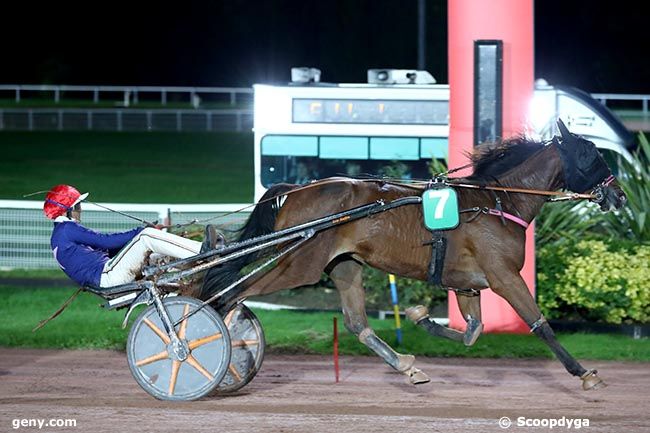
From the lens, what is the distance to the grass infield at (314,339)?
34.2 ft

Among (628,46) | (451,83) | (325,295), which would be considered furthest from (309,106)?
(628,46)

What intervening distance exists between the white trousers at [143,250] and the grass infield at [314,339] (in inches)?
101

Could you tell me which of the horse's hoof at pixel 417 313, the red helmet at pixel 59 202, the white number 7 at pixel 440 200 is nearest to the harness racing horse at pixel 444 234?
the white number 7 at pixel 440 200

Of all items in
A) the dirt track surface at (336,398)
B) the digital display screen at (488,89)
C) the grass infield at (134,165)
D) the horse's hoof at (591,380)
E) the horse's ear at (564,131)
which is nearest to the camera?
the dirt track surface at (336,398)

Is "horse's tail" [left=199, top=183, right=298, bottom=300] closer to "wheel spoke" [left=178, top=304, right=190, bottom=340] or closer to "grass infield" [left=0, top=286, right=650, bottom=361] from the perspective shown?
"wheel spoke" [left=178, top=304, right=190, bottom=340]

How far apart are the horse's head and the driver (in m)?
2.29

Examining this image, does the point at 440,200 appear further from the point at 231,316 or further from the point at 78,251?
the point at 78,251

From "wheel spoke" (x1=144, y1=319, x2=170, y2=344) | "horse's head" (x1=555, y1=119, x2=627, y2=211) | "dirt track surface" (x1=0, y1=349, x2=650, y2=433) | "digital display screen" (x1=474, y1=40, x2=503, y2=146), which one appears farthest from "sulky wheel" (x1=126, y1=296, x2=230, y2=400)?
"digital display screen" (x1=474, y1=40, x2=503, y2=146)

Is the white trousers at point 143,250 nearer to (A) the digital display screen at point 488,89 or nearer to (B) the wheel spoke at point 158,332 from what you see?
(B) the wheel spoke at point 158,332

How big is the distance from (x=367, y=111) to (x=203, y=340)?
23.9 ft

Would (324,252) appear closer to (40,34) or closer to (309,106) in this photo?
(309,106)

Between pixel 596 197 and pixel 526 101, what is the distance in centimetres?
247

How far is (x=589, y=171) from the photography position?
27.8 feet

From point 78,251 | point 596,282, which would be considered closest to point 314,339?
point 596,282
